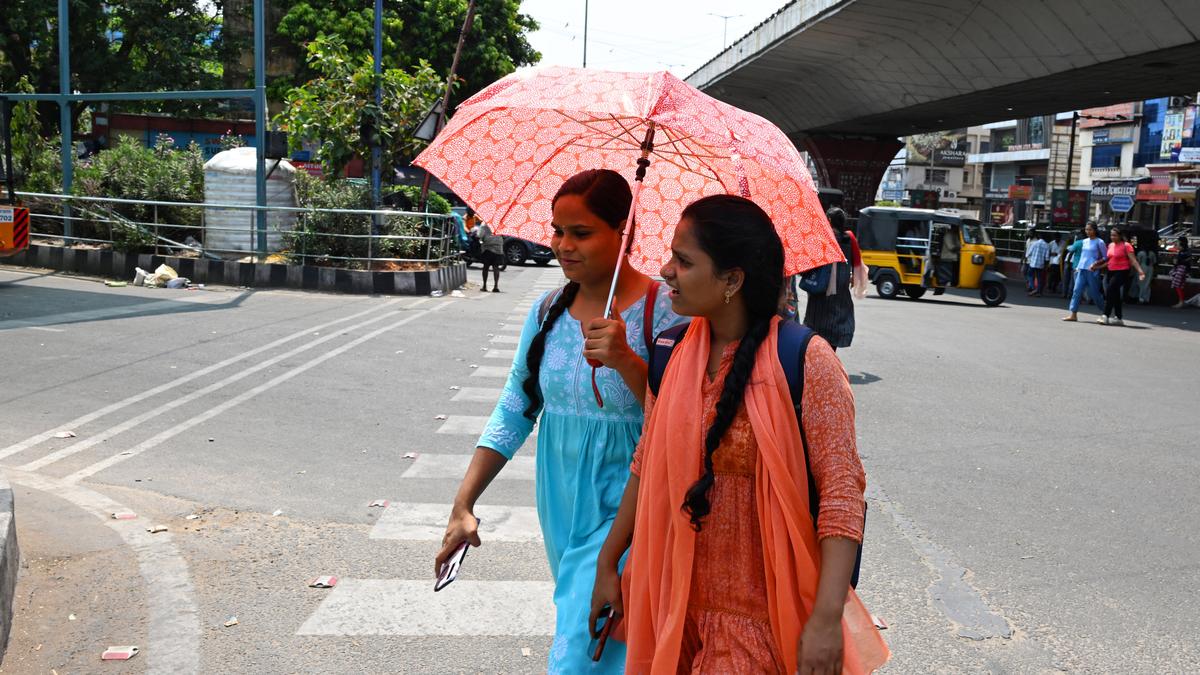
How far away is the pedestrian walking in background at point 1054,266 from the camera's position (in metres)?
30.2

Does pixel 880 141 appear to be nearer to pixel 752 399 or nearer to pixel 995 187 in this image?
pixel 995 187

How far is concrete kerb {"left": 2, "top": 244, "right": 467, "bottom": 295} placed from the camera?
19.7m

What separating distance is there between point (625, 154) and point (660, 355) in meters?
1.06

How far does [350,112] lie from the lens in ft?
82.1

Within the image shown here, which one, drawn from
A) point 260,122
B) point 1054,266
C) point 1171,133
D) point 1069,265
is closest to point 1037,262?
point 1054,266

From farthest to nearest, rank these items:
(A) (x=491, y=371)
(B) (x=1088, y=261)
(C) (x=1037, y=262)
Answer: (C) (x=1037, y=262) → (B) (x=1088, y=261) → (A) (x=491, y=371)

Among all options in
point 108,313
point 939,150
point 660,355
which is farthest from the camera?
point 939,150

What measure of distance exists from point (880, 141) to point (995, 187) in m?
39.8

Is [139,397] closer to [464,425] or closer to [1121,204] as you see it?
[464,425]

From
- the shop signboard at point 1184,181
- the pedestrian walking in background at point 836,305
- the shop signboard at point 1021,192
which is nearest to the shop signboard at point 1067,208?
the shop signboard at point 1184,181

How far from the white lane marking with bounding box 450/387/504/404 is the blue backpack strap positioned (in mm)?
6930

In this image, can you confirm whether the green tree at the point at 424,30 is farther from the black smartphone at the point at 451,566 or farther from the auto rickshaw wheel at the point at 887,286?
the black smartphone at the point at 451,566

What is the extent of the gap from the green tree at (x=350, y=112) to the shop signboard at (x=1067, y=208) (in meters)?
23.8

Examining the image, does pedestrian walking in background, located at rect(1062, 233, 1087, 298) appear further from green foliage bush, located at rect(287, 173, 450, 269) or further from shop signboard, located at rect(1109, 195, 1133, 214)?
green foliage bush, located at rect(287, 173, 450, 269)
